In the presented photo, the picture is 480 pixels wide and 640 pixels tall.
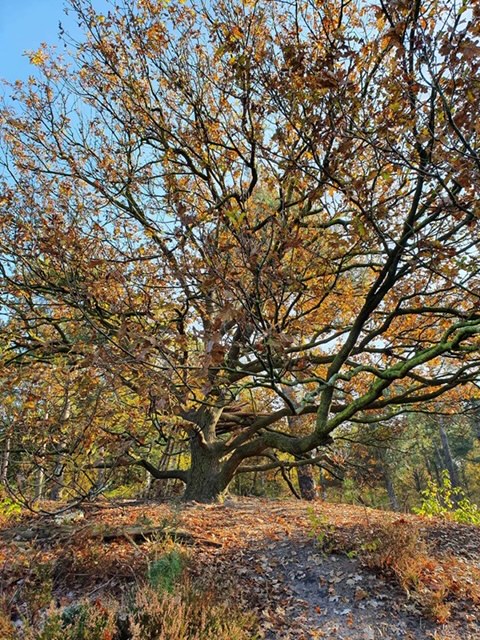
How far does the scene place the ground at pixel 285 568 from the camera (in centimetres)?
383

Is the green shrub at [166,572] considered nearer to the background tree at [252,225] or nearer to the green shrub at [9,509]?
the background tree at [252,225]

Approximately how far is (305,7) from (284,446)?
213 inches

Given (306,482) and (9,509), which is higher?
(306,482)

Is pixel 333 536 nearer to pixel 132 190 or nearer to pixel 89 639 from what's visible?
pixel 89 639

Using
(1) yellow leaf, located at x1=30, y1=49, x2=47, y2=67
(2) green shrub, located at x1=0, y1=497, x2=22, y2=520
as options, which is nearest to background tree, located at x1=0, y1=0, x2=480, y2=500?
(1) yellow leaf, located at x1=30, y1=49, x2=47, y2=67

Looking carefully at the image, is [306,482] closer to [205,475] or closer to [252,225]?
[205,475]

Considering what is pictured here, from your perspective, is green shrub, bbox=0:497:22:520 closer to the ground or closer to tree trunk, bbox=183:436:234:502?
the ground

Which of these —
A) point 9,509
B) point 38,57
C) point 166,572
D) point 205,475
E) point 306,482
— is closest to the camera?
point 166,572

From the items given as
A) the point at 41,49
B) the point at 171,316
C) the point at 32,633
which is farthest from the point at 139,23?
the point at 32,633

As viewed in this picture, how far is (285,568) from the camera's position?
4773 mm

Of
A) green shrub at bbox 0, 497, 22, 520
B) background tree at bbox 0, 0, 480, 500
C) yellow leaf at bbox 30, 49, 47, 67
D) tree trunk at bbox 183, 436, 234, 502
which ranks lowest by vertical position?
green shrub at bbox 0, 497, 22, 520

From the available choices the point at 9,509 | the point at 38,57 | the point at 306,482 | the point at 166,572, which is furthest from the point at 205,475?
the point at 38,57

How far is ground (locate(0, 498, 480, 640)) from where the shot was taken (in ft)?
12.6

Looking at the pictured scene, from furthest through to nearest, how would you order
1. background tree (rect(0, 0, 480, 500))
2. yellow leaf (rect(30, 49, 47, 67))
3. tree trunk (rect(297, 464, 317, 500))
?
tree trunk (rect(297, 464, 317, 500)), yellow leaf (rect(30, 49, 47, 67)), background tree (rect(0, 0, 480, 500))
